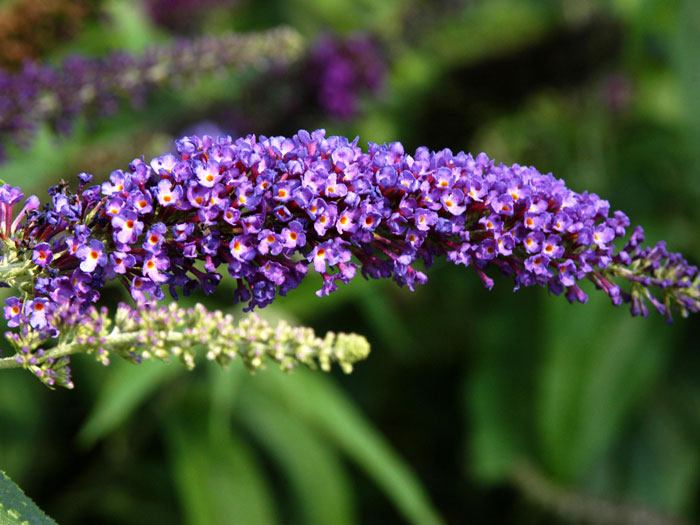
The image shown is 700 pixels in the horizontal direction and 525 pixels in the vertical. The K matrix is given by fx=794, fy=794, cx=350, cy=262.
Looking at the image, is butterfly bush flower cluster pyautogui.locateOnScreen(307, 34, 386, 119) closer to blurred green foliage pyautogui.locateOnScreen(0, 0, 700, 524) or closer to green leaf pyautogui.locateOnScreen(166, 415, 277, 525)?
blurred green foliage pyautogui.locateOnScreen(0, 0, 700, 524)

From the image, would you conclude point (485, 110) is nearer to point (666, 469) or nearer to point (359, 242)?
point (666, 469)

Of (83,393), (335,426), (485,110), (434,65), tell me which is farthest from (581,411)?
(83,393)

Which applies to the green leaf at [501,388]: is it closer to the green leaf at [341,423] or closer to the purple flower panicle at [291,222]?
the green leaf at [341,423]

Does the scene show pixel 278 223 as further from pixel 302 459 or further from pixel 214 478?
pixel 302 459

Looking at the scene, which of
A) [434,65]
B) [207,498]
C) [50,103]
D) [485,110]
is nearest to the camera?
[50,103]

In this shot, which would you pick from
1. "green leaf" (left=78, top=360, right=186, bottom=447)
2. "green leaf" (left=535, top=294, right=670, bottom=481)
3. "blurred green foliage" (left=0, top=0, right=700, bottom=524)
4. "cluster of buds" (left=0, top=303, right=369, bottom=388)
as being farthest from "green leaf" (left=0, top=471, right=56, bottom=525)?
"green leaf" (left=535, top=294, right=670, bottom=481)

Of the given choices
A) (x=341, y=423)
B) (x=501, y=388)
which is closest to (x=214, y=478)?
(x=341, y=423)
